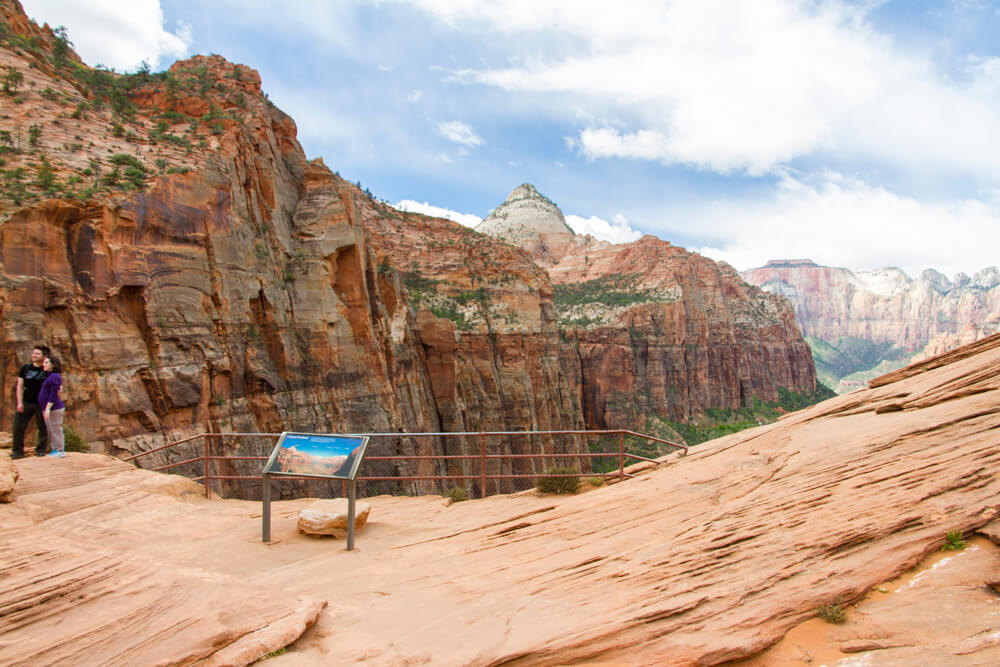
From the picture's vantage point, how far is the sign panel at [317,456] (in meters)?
7.80

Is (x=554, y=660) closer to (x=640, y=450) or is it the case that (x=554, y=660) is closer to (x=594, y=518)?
(x=594, y=518)

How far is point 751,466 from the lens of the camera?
26.8 ft

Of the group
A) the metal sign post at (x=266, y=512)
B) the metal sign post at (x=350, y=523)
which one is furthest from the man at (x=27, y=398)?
the metal sign post at (x=350, y=523)

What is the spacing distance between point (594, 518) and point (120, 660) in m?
5.70

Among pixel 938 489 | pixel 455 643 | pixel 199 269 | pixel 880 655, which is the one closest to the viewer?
pixel 880 655

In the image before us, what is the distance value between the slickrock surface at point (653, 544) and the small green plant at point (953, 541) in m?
0.07

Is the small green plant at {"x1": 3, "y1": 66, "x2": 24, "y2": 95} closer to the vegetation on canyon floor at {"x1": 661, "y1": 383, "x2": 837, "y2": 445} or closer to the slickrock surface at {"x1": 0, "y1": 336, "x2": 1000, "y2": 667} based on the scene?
the slickrock surface at {"x1": 0, "y1": 336, "x2": 1000, "y2": 667}

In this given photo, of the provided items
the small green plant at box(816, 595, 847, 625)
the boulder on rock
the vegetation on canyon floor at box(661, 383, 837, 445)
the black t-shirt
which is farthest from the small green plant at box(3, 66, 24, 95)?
the vegetation on canyon floor at box(661, 383, 837, 445)

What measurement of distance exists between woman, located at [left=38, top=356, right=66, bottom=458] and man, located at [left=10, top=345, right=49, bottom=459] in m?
0.08

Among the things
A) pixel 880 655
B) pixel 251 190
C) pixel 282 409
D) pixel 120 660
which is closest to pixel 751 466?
pixel 880 655

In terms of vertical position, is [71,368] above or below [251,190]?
below

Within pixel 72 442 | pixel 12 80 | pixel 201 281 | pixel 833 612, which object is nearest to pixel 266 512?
pixel 72 442

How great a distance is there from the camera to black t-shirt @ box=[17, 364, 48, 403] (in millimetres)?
8969

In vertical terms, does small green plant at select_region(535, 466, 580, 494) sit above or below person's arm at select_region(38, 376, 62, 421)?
below
